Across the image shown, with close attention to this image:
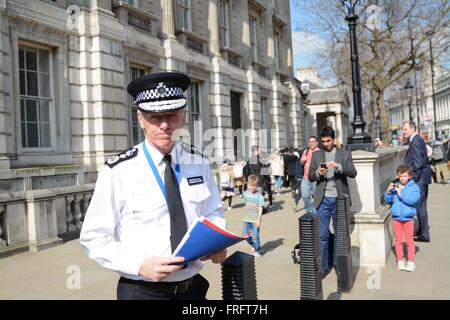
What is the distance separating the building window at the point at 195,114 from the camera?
56.4 feet

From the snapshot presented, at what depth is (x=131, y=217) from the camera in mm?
2354

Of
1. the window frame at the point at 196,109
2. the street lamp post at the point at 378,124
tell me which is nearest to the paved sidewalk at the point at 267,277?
the window frame at the point at 196,109

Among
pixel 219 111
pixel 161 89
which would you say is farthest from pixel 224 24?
pixel 161 89

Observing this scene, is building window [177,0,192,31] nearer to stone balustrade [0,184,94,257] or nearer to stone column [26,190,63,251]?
stone balustrade [0,184,94,257]

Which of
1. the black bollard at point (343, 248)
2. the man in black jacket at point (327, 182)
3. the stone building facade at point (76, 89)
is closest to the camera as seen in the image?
the black bollard at point (343, 248)

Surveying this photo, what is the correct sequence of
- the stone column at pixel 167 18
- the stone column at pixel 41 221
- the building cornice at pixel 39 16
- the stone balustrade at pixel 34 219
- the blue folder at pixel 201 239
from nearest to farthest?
the blue folder at pixel 201 239, the stone balustrade at pixel 34 219, the stone column at pixel 41 221, the building cornice at pixel 39 16, the stone column at pixel 167 18

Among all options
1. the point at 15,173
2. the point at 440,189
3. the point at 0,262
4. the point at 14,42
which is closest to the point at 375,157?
the point at 0,262

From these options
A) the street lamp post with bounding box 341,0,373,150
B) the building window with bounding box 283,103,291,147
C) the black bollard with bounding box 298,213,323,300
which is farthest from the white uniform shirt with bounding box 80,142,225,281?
the building window with bounding box 283,103,291,147

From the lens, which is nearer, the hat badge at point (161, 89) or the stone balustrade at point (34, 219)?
the hat badge at point (161, 89)

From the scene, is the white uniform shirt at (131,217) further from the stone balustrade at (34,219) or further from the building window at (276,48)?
the building window at (276,48)

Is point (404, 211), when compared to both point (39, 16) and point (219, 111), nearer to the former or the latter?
point (39, 16)

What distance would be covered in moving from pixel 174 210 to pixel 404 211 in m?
5.00

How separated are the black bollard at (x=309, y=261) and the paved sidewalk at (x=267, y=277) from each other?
1033 millimetres

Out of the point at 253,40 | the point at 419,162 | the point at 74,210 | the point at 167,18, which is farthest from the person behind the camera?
the point at 253,40
